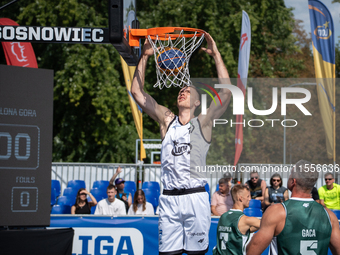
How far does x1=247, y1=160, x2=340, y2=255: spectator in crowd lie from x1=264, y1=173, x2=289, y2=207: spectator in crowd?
5071 millimetres

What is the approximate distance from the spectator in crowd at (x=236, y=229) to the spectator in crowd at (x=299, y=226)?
131cm

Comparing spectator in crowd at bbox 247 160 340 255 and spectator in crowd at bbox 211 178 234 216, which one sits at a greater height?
spectator in crowd at bbox 247 160 340 255

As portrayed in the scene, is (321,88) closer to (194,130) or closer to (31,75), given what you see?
(194,130)

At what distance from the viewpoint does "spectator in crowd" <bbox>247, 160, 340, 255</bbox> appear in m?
3.52

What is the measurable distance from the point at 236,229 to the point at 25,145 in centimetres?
326

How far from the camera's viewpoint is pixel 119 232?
6.82 metres

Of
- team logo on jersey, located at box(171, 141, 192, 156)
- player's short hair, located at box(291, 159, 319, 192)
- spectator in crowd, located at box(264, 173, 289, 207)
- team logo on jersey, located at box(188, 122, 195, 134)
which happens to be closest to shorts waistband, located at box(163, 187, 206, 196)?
team logo on jersey, located at box(171, 141, 192, 156)

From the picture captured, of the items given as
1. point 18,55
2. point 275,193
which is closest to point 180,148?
point 275,193

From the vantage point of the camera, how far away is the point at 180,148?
14.9ft

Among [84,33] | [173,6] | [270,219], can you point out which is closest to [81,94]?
[173,6]

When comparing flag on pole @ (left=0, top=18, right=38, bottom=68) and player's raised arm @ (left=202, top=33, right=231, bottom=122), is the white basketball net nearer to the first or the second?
player's raised arm @ (left=202, top=33, right=231, bottom=122)

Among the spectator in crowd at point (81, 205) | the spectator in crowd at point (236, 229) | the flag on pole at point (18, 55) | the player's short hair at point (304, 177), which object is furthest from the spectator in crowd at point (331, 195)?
the flag on pole at point (18, 55)

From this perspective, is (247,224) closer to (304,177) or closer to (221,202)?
(304,177)

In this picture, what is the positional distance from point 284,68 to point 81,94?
Result: 10711 millimetres
